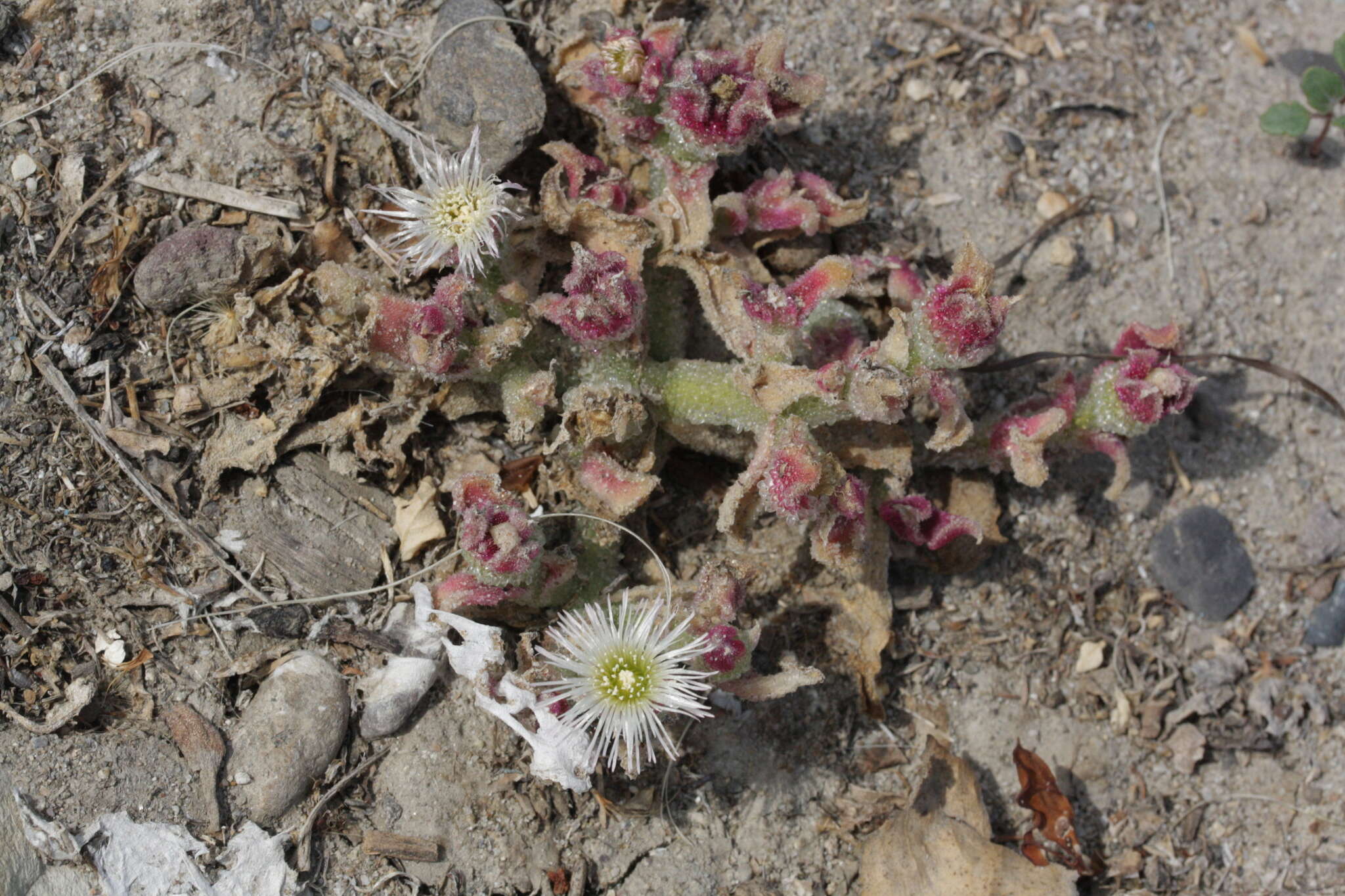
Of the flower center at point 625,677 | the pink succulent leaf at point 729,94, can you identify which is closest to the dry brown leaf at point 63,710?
the flower center at point 625,677

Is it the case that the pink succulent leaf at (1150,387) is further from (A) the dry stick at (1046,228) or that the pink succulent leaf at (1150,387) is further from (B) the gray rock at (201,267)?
(B) the gray rock at (201,267)

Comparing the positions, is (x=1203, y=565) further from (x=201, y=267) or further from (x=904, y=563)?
(x=201, y=267)

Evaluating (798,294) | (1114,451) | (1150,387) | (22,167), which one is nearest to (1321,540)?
(1114,451)

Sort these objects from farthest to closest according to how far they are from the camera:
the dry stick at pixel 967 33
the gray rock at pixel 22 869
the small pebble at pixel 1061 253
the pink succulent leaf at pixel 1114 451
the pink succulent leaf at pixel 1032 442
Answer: the dry stick at pixel 967 33 < the small pebble at pixel 1061 253 < the pink succulent leaf at pixel 1114 451 < the pink succulent leaf at pixel 1032 442 < the gray rock at pixel 22 869

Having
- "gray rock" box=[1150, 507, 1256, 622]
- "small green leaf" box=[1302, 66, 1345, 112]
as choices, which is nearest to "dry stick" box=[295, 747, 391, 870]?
"gray rock" box=[1150, 507, 1256, 622]

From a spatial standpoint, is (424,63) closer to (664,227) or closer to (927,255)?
(664,227)
